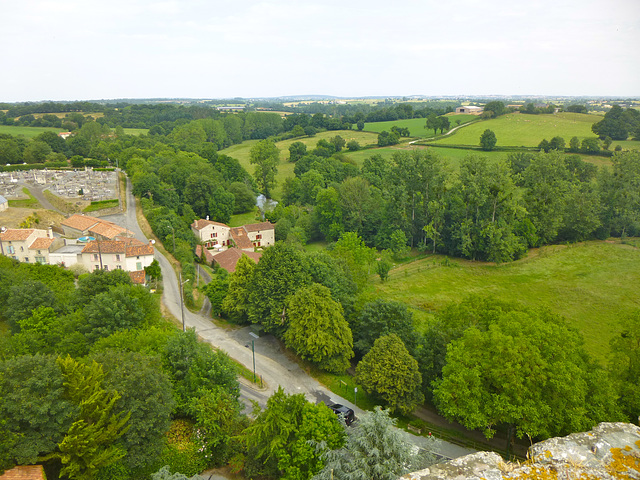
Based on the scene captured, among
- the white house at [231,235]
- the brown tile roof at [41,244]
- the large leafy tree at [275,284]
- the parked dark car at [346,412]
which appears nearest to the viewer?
the parked dark car at [346,412]

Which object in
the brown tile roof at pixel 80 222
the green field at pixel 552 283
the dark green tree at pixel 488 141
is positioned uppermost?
the dark green tree at pixel 488 141

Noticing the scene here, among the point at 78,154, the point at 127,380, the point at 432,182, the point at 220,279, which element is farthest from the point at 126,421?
the point at 78,154

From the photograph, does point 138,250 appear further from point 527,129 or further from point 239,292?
point 527,129

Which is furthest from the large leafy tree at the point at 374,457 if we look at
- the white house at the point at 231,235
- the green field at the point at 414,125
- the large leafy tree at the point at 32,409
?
the green field at the point at 414,125

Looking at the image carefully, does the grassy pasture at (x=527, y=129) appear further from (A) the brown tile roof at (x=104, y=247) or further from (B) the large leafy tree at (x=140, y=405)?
(B) the large leafy tree at (x=140, y=405)

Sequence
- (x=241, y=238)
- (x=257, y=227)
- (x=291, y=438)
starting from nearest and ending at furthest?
(x=291, y=438) → (x=241, y=238) → (x=257, y=227)

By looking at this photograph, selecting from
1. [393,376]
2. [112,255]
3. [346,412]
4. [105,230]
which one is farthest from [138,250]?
[393,376]
